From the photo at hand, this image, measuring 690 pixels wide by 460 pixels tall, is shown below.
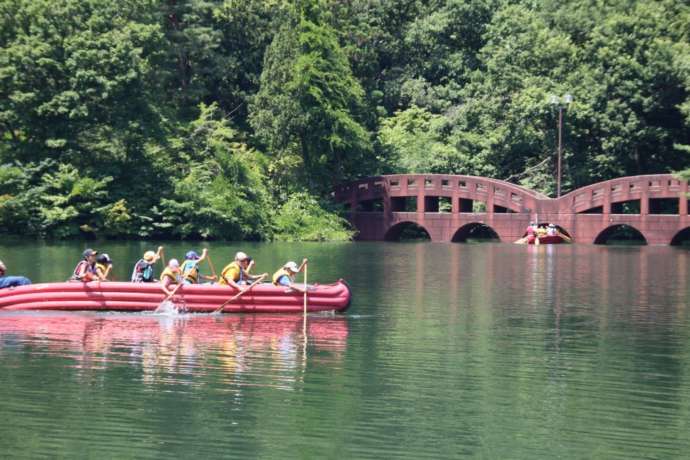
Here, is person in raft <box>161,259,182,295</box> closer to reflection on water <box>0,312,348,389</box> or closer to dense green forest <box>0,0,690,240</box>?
reflection on water <box>0,312,348,389</box>

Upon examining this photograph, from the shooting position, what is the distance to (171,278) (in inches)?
1216

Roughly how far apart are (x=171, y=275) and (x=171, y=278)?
13 centimetres

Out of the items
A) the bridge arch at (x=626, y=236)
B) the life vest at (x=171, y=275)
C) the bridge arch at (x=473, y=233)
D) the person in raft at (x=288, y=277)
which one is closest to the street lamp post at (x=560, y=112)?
the bridge arch at (x=626, y=236)

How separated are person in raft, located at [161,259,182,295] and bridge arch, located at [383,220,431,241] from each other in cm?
4174

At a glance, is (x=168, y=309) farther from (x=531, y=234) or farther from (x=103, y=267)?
(x=531, y=234)

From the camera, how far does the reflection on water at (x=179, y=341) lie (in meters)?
23.3

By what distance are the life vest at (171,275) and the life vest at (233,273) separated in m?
1.08

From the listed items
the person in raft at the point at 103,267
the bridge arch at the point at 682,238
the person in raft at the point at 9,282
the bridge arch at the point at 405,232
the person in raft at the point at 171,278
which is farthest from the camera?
the bridge arch at the point at 405,232

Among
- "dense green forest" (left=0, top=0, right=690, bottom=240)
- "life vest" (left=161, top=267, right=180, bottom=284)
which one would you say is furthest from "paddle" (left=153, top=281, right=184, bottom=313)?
"dense green forest" (left=0, top=0, right=690, bottom=240)

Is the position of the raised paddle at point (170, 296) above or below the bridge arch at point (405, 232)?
below

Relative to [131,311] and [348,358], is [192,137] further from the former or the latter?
[348,358]

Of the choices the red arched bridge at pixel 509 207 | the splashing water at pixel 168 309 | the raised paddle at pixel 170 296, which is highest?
the red arched bridge at pixel 509 207

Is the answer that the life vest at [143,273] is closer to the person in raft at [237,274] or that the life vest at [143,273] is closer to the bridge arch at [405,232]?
the person in raft at [237,274]

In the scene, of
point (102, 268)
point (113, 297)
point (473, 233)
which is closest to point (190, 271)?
point (113, 297)
